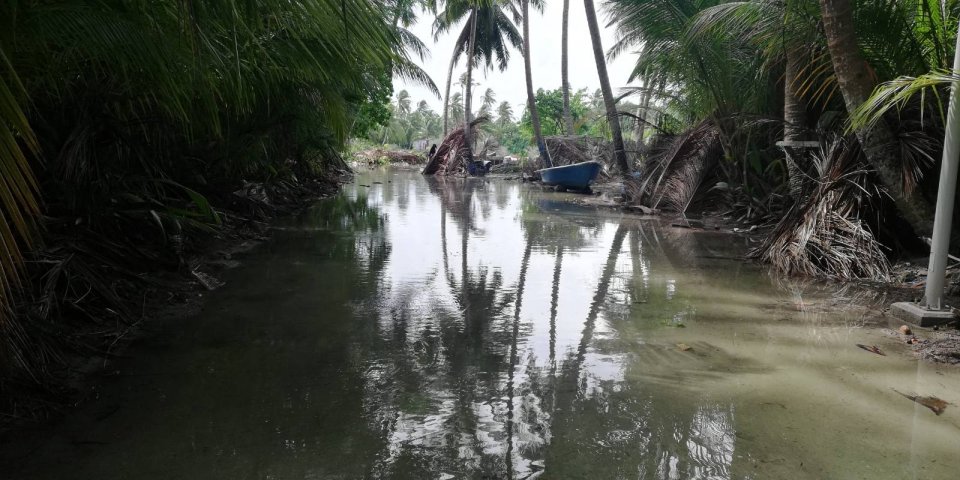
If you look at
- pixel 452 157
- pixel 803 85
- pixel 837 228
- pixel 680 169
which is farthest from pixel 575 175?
pixel 837 228

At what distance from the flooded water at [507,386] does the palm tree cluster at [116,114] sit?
1.87ft

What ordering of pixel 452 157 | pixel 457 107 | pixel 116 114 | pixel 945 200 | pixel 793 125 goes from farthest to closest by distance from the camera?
pixel 457 107 < pixel 452 157 < pixel 793 125 < pixel 116 114 < pixel 945 200

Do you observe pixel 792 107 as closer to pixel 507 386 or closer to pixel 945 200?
pixel 945 200

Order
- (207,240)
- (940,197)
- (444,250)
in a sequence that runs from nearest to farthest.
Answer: (940,197)
(207,240)
(444,250)

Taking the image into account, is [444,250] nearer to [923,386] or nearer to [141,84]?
[141,84]

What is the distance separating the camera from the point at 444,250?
6.85 metres

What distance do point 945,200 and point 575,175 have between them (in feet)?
43.1

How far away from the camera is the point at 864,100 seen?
5.20 meters

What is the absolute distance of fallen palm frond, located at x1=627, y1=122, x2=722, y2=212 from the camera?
1022 cm

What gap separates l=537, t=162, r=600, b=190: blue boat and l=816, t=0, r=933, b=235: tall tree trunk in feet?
37.3

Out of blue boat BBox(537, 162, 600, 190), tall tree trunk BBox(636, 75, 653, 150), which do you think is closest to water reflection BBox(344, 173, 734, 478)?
tall tree trunk BBox(636, 75, 653, 150)

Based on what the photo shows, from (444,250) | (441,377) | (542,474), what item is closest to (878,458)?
(542,474)

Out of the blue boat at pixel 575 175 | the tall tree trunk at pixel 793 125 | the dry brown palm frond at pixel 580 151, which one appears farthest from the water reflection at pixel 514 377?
the dry brown palm frond at pixel 580 151

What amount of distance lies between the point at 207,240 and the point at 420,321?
3.02 metres
